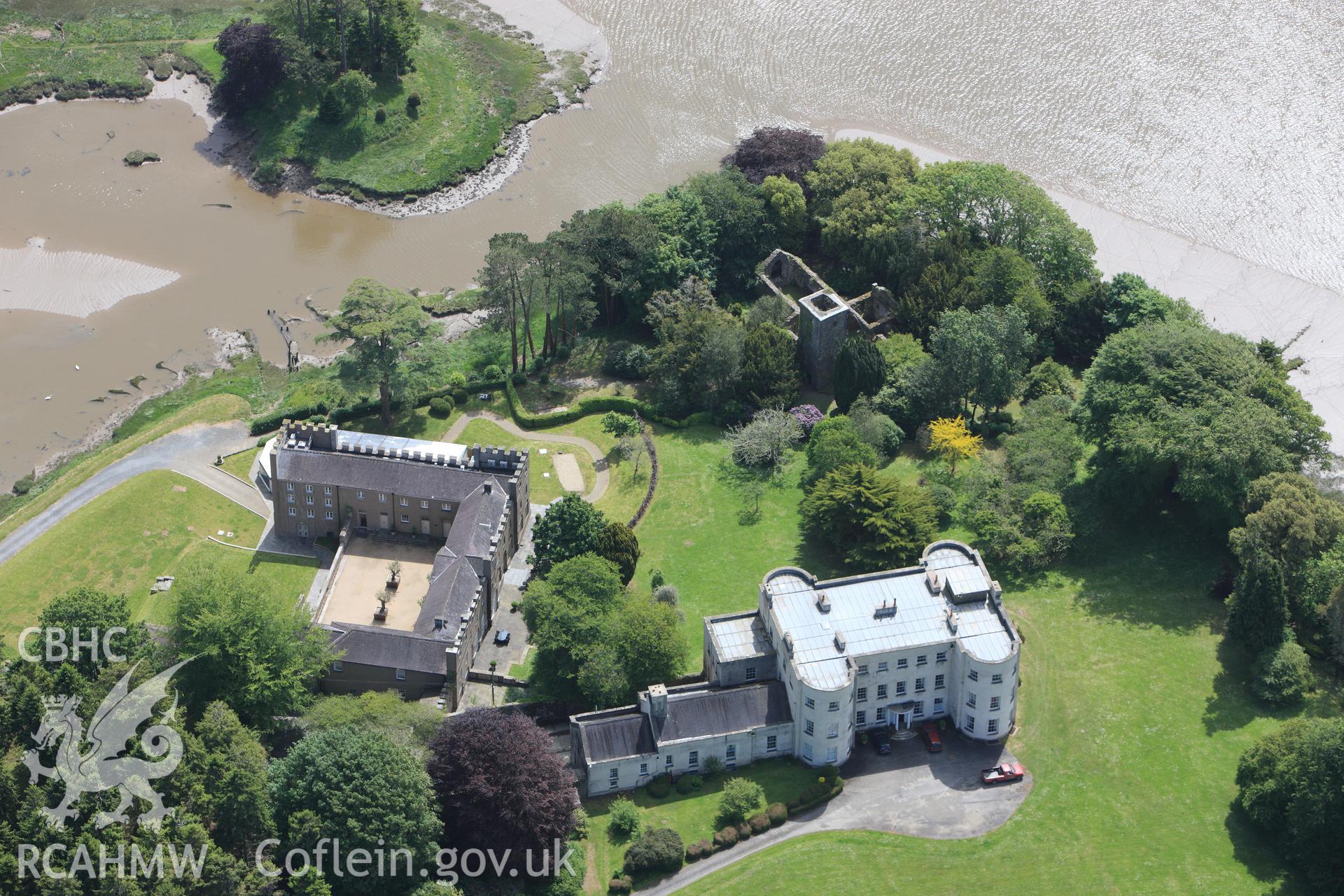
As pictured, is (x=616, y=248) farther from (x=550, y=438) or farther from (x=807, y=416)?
(x=807, y=416)

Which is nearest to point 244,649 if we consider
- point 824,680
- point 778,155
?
point 824,680

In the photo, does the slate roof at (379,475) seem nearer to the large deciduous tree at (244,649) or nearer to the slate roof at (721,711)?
the large deciduous tree at (244,649)

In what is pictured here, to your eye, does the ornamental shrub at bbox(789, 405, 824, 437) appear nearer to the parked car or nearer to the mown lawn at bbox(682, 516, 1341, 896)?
the mown lawn at bbox(682, 516, 1341, 896)

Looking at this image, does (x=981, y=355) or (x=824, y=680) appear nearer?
(x=824, y=680)

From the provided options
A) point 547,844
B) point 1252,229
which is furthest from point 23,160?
point 1252,229

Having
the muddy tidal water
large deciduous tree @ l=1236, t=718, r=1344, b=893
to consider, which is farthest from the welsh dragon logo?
large deciduous tree @ l=1236, t=718, r=1344, b=893

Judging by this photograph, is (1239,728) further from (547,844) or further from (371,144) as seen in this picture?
(371,144)

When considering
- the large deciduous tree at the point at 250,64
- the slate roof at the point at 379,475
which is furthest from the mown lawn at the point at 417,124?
the slate roof at the point at 379,475
